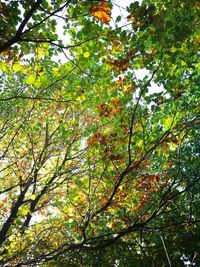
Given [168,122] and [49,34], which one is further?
[49,34]

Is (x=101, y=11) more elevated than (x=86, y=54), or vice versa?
(x=86, y=54)

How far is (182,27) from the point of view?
133 inches

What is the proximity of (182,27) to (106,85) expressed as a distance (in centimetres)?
184

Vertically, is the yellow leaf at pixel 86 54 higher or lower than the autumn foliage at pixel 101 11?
higher

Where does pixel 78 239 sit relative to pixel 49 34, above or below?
below

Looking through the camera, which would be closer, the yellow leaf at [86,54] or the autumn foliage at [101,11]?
the autumn foliage at [101,11]

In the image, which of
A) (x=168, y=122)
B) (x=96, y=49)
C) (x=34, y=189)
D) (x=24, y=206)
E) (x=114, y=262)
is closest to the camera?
(x=168, y=122)

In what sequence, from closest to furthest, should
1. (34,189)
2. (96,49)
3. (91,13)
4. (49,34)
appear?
(91,13) < (49,34) < (96,49) < (34,189)

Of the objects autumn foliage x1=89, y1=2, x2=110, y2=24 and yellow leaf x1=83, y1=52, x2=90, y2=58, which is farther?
yellow leaf x1=83, y1=52, x2=90, y2=58

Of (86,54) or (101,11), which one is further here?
(86,54)

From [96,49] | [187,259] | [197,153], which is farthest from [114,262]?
[96,49]

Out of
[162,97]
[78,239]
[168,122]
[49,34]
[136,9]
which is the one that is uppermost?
[49,34]

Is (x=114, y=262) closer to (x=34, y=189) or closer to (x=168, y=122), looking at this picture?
(x=34, y=189)

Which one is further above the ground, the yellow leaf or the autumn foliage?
the yellow leaf
